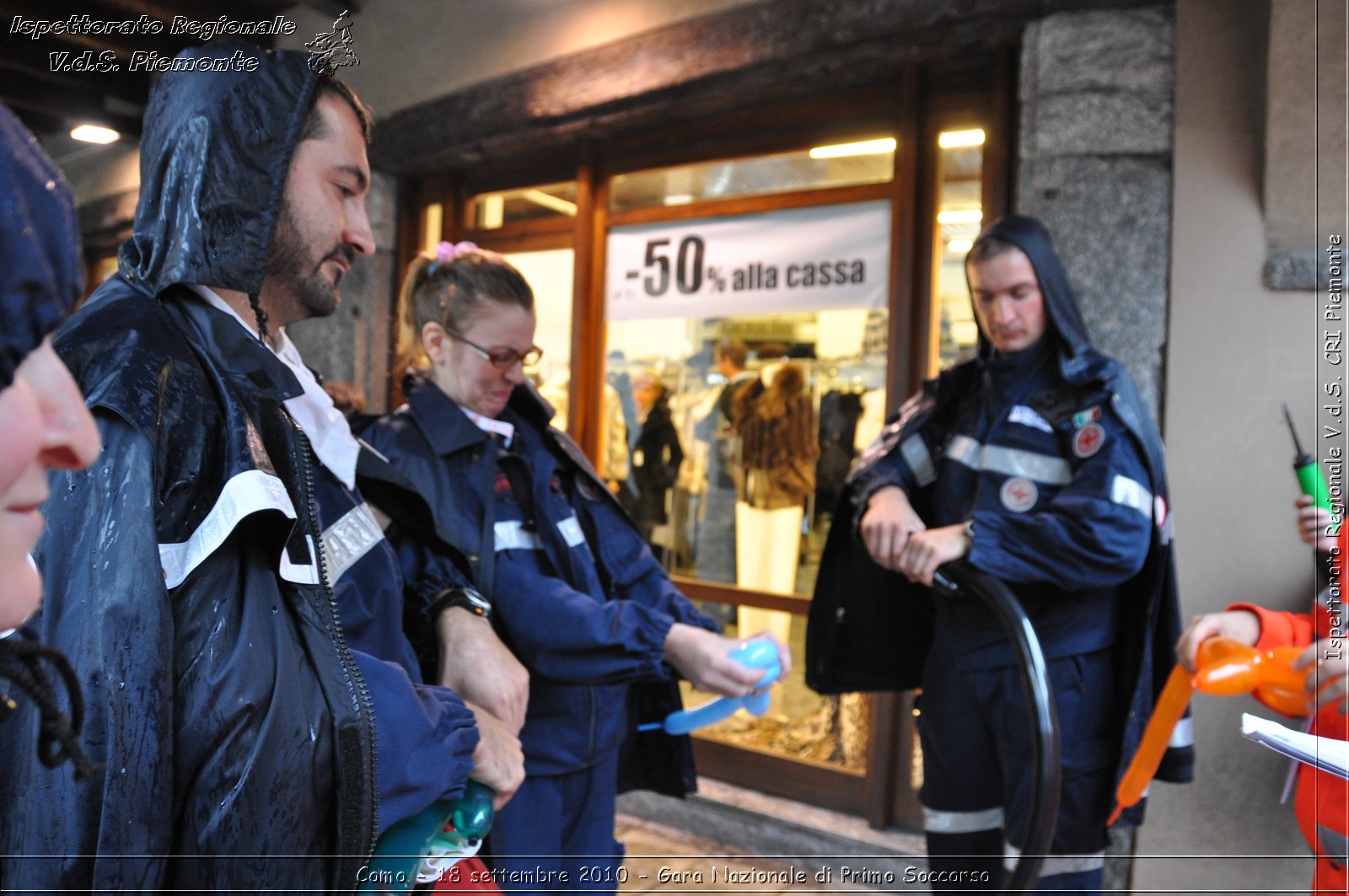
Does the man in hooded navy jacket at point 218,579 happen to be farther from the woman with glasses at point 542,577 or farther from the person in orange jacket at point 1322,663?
the person in orange jacket at point 1322,663

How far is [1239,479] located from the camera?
2871 mm

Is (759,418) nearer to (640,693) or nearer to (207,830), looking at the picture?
(640,693)

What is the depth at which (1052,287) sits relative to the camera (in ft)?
8.24

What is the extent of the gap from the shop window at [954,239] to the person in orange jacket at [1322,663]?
186 cm

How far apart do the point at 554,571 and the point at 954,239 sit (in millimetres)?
2516

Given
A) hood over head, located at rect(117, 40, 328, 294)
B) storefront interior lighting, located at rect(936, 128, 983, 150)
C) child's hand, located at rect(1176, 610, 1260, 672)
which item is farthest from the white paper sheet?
storefront interior lighting, located at rect(936, 128, 983, 150)

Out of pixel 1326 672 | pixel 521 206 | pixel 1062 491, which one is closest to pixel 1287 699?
pixel 1326 672

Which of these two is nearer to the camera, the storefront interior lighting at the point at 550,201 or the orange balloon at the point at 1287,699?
the orange balloon at the point at 1287,699

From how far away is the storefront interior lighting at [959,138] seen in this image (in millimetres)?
3705

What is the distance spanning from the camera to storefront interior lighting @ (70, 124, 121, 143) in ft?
18.6

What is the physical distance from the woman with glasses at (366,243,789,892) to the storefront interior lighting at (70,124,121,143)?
4.61m

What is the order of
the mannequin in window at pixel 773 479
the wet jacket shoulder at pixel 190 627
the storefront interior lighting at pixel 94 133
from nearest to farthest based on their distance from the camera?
the wet jacket shoulder at pixel 190 627, the mannequin in window at pixel 773 479, the storefront interior lighting at pixel 94 133

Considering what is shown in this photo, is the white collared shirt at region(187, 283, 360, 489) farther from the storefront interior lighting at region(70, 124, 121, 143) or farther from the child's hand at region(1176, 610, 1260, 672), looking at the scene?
the storefront interior lighting at region(70, 124, 121, 143)

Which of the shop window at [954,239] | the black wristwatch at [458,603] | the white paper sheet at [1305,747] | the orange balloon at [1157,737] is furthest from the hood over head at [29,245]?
the shop window at [954,239]
